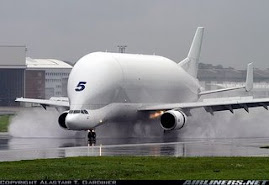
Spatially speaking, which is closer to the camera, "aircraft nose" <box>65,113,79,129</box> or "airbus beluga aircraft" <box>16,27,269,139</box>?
"aircraft nose" <box>65,113,79,129</box>

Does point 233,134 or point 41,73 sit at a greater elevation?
point 41,73

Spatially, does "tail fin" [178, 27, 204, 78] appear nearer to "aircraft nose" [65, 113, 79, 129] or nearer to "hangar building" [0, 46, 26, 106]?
"aircraft nose" [65, 113, 79, 129]

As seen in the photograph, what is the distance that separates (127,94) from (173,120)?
4.55 m

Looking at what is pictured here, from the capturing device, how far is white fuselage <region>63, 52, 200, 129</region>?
63625mm

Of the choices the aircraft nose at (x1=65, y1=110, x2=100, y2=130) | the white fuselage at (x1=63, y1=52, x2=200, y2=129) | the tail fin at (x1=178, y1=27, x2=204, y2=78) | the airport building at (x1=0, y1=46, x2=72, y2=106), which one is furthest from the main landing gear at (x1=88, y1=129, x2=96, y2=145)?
the airport building at (x1=0, y1=46, x2=72, y2=106)

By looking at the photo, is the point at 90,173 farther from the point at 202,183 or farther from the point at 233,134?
the point at 233,134

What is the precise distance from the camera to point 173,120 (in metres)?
66.1

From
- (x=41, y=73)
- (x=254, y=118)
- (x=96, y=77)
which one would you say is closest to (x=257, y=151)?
(x=96, y=77)

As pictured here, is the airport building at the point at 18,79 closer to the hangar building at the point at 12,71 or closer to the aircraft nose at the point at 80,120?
the hangar building at the point at 12,71

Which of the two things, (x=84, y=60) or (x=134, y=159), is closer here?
(x=134, y=159)

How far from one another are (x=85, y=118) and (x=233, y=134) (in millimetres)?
12939

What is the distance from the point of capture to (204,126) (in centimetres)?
7181

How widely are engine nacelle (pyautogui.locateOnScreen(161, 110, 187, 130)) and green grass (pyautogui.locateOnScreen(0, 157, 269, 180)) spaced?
2582 cm

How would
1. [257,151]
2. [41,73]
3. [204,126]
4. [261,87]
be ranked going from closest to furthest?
1. [257,151]
2. [204,126]
3. [261,87]
4. [41,73]
